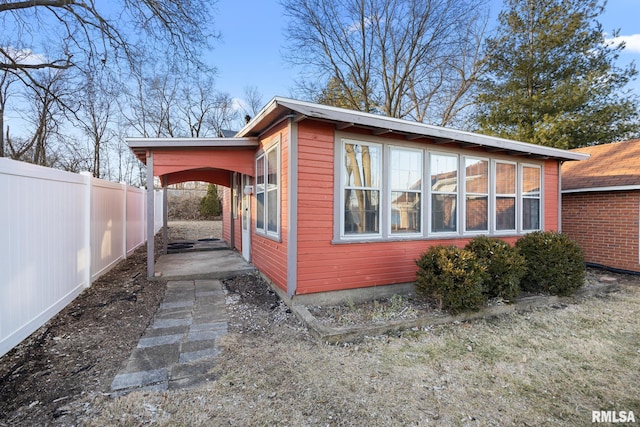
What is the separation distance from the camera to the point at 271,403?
7.91 ft

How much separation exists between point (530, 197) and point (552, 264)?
2.05m

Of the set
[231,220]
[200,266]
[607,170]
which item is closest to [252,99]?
[231,220]

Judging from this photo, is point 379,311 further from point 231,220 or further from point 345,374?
point 231,220

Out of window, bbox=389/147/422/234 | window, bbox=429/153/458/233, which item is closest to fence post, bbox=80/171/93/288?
window, bbox=389/147/422/234

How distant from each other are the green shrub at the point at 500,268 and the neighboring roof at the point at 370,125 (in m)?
1.81

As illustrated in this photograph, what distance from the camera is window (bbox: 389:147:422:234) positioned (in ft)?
16.6

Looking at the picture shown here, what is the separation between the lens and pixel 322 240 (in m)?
Answer: 4.52

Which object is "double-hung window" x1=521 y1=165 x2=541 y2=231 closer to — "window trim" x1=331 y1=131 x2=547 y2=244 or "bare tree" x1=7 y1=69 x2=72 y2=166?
"window trim" x1=331 y1=131 x2=547 y2=244

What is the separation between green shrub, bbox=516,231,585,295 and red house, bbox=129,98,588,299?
0.89 m

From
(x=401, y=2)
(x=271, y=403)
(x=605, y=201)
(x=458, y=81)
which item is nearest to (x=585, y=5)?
(x=458, y=81)

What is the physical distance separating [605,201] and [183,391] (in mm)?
9687

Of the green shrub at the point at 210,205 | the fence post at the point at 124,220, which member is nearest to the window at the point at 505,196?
the fence post at the point at 124,220

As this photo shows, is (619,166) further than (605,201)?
Yes

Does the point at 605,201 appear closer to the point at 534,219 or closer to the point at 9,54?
the point at 534,219
